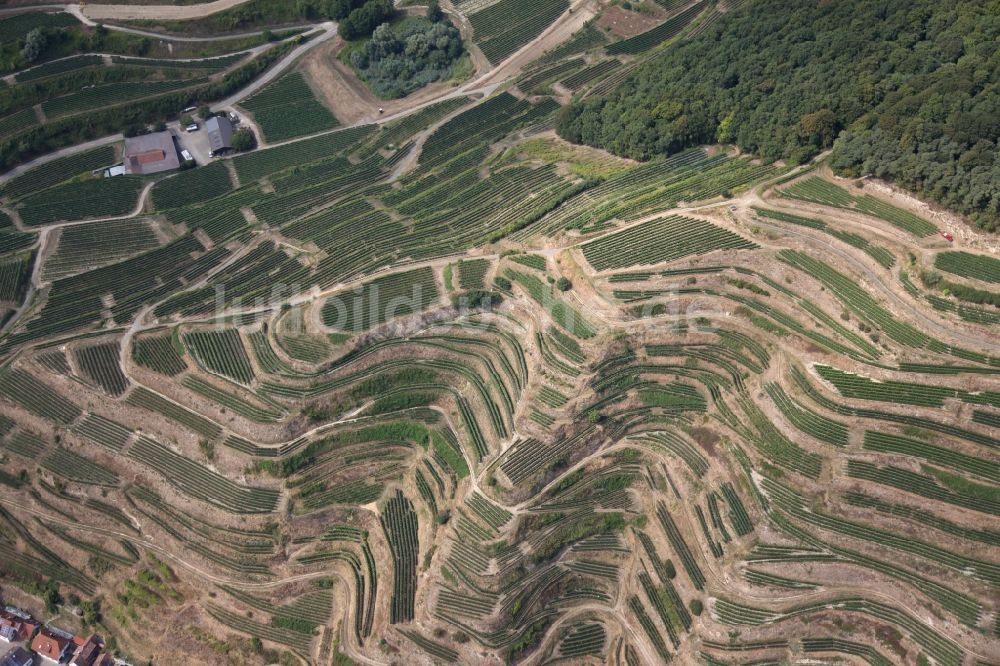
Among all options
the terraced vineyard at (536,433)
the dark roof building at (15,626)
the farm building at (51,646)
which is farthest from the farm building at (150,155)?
the farm building at (51,646)

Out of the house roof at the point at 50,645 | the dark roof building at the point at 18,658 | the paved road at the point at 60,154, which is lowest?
the dark roof building at the point at 18,658

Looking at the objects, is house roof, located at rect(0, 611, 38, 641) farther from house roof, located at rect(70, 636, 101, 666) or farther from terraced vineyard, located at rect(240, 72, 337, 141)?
terraced vineyard, located at rect(240, 72, 337, 141)

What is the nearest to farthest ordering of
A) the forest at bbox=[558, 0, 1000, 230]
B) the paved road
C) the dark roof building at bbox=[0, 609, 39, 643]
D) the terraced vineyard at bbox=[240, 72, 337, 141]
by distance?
1. the forest at bbox=[558, 0, 1000, 230]
2. the dark roof building at bbox=[0, 609, 39, 643]
3. the paved road
4. the terraced vineyard at bbox=[240, 72, 337, 141]

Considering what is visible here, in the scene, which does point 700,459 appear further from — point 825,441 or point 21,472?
point 21,472

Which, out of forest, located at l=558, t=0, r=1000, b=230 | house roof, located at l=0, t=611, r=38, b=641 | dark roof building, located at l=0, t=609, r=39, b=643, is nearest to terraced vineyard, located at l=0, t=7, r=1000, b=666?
dark roof building, located at l=0, t=609, r=39, b=643

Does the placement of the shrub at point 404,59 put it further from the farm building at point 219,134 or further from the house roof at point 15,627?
the house roof at point 15,627

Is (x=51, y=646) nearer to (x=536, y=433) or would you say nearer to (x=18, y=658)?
(x=18, y=658)

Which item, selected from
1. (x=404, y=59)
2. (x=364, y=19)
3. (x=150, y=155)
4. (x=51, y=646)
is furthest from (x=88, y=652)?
(x=364, y=19)

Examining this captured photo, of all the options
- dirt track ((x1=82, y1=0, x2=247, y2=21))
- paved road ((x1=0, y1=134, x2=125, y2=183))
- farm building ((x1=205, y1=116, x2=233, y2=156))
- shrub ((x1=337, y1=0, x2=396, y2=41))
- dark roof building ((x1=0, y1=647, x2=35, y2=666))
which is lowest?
dark roof building ((x1=0, y1=647, x2=35, y2=666))
